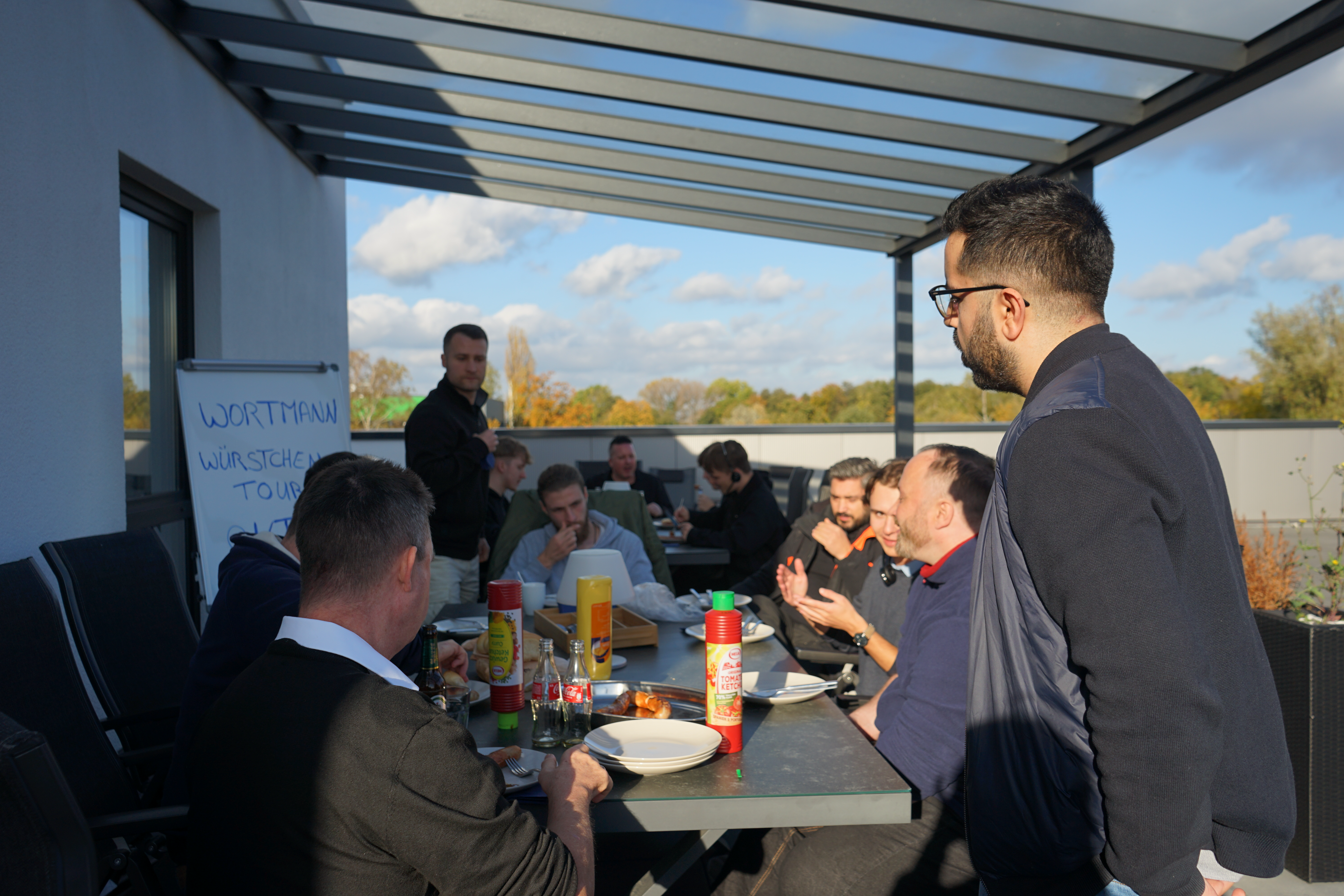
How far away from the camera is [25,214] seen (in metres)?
2.58

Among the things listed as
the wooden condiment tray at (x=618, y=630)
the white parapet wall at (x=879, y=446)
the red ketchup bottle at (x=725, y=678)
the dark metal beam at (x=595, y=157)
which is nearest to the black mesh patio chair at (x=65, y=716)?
the wooden condiment tray at (x=618, y=630)

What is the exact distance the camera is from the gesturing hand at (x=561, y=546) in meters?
3.40

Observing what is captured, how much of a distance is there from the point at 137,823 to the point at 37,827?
1038mm

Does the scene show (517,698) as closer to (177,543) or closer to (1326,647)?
(1326,647)

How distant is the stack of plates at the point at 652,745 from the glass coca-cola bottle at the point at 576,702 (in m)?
0.03

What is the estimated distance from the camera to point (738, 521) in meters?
5.00

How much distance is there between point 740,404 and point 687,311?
75.6 ft

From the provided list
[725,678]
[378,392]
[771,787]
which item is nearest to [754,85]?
[725,678]

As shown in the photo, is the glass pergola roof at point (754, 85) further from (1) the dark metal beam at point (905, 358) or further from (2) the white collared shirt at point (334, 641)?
(2) the white collared shirt at point (334, 641)

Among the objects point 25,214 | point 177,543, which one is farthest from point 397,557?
point 177,543

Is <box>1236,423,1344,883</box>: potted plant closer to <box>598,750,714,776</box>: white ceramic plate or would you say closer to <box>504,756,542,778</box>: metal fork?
<box>598,750,714,776</box>: white ceramic plate

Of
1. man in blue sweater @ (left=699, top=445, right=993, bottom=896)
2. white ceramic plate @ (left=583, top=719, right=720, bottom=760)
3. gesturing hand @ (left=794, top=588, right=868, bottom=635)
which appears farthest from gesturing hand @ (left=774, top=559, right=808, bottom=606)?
white ceramic plate @ (left=583, top=719, right=720, bottom=760)

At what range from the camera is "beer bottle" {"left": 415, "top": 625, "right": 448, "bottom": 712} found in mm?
1657

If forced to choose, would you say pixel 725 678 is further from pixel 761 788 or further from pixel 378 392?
pixel 378 392
